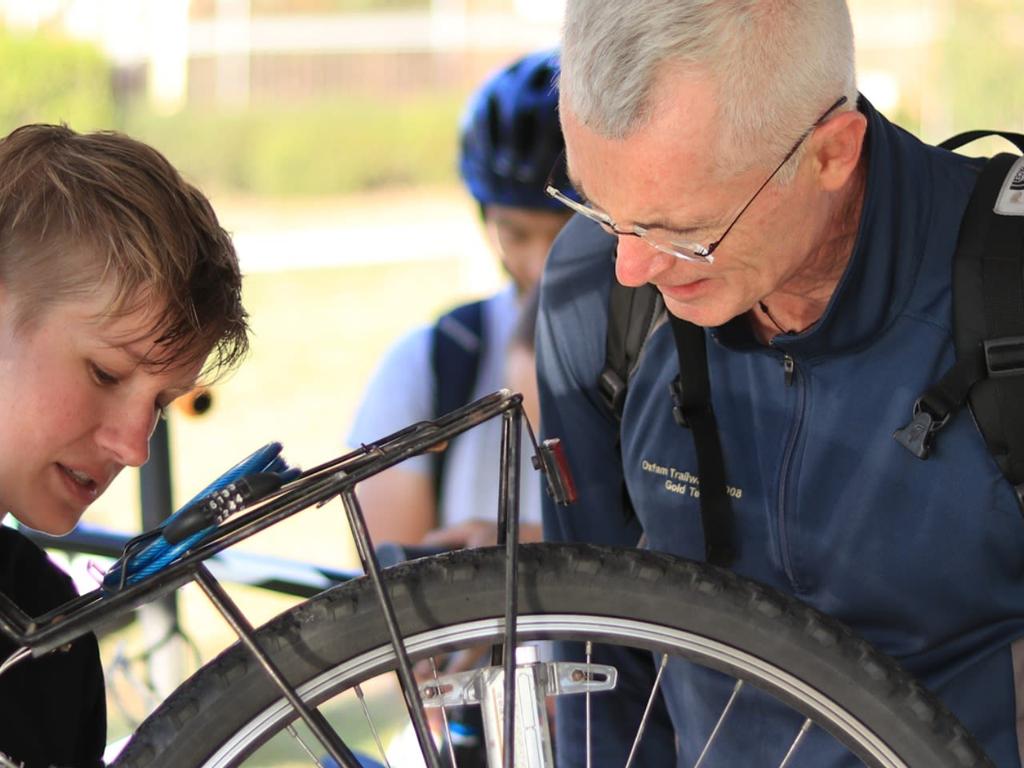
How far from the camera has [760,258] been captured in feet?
4.50

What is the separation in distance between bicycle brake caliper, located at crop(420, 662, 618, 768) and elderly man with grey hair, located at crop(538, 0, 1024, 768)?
321 millimetres

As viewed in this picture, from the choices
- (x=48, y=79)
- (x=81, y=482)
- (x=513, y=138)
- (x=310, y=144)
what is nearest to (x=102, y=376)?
(x=81, y=482)

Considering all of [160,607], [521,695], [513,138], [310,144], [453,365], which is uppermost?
[310,144]

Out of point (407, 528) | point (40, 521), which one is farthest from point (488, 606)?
point (407, 528)

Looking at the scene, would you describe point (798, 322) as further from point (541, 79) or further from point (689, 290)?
point (541, 79)

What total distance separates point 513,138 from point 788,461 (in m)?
1.81

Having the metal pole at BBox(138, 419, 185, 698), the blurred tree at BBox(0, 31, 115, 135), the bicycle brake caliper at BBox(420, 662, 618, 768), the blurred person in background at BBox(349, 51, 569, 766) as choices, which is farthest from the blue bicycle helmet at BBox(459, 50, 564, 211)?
the blurred tree at BBox(0, 31, 115, 135)

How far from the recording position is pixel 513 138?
10.2 feet

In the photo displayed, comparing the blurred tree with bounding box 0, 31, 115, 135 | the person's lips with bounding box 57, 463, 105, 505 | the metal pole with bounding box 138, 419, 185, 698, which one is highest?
the blurred tree with bounding box 0, 31, 115, 135

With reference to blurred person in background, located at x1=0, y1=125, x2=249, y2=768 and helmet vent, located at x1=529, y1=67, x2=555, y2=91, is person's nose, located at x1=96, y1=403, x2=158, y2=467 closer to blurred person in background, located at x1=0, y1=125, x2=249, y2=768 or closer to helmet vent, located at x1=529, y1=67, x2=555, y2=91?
blurred person in background, located at x1=0, y1=125, x2=249, y2=768

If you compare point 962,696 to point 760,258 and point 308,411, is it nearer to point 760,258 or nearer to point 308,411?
point 760,258

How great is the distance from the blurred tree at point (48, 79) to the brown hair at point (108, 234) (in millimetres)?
13083

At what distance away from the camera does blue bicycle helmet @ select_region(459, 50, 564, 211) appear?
9.77 feet

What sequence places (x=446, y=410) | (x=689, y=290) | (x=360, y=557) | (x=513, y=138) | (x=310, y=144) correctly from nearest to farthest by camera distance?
(x=360, y=557)
(x=689, y=290)
(x=446, y=410)
(x=513, y=138)
(x=310, y=144)
